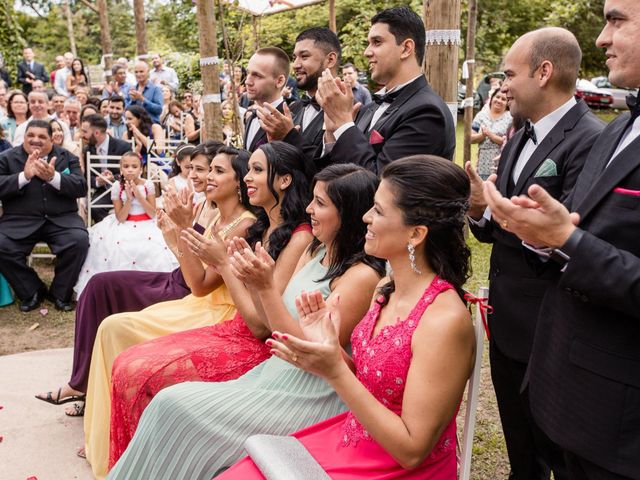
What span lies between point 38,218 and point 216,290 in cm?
357

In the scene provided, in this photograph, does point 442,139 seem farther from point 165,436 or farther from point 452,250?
point 165,436

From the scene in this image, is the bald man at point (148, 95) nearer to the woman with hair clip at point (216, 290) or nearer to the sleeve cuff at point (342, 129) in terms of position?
the woman with hair clip at point (216, 290)

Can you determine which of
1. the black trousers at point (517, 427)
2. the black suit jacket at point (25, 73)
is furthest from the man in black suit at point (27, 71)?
the black trousers at point (517, 427)

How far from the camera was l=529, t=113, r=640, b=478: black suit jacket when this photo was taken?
64.4 inches

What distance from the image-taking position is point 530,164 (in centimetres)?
256

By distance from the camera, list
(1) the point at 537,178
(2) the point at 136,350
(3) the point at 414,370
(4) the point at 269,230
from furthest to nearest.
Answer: (4) the point at 269,230 < (2) the point at 136,350 < (1) the point at 537,178 < (3) the point at 414,370

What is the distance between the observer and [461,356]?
209 centimetres

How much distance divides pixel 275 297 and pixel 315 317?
0.39 m

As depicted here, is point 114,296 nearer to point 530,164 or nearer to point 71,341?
point 71,341

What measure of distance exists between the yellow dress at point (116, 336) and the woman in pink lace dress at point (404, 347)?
1.60m

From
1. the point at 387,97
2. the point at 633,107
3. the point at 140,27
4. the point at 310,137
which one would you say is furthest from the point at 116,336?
the point at 140,27

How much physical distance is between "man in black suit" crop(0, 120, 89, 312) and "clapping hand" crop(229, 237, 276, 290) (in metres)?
4.45

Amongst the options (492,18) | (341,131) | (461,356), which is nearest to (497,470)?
(461,356)

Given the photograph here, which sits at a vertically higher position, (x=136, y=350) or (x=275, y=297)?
(x=275, y=297)
